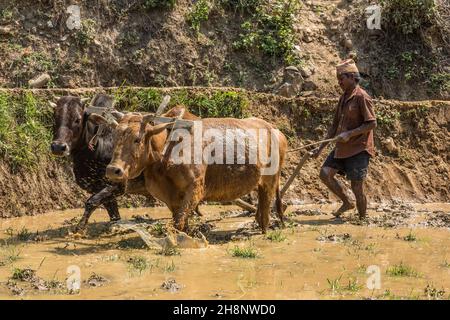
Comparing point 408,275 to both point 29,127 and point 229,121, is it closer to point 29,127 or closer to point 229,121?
point 229,121

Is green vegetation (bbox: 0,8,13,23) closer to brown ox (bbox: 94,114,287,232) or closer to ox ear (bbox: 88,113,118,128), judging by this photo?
ox ear (bbox: 88,113,118,128)

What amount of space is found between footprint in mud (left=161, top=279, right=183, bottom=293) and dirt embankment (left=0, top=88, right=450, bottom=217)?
17.0 ft

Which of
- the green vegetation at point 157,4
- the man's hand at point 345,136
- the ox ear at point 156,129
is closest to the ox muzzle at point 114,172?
the ox ear at point 156,129

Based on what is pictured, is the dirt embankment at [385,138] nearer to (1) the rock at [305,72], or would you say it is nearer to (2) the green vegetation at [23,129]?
(2) the green vegetation at [23,129]

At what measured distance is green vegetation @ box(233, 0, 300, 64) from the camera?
14750 millimetres

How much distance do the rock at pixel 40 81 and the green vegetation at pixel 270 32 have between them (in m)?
3.75

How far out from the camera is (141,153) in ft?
26.2

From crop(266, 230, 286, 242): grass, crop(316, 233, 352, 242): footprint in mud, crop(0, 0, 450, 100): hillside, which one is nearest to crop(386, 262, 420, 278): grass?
crop(316, 233, 352, 242): footprint in mud

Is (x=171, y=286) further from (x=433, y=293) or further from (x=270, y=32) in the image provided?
(x=270, y=32)

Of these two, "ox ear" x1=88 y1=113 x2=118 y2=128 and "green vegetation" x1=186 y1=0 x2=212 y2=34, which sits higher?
"green vegetation" x1=186 y1=0 x2=212 y2=34

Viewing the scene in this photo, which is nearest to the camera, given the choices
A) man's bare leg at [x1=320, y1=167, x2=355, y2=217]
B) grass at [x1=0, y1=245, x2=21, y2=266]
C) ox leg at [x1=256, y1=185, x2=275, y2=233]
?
grass at [x1=0, y1=245, x2=21, y2=266]

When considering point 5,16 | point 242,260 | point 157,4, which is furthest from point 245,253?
point 5,16
